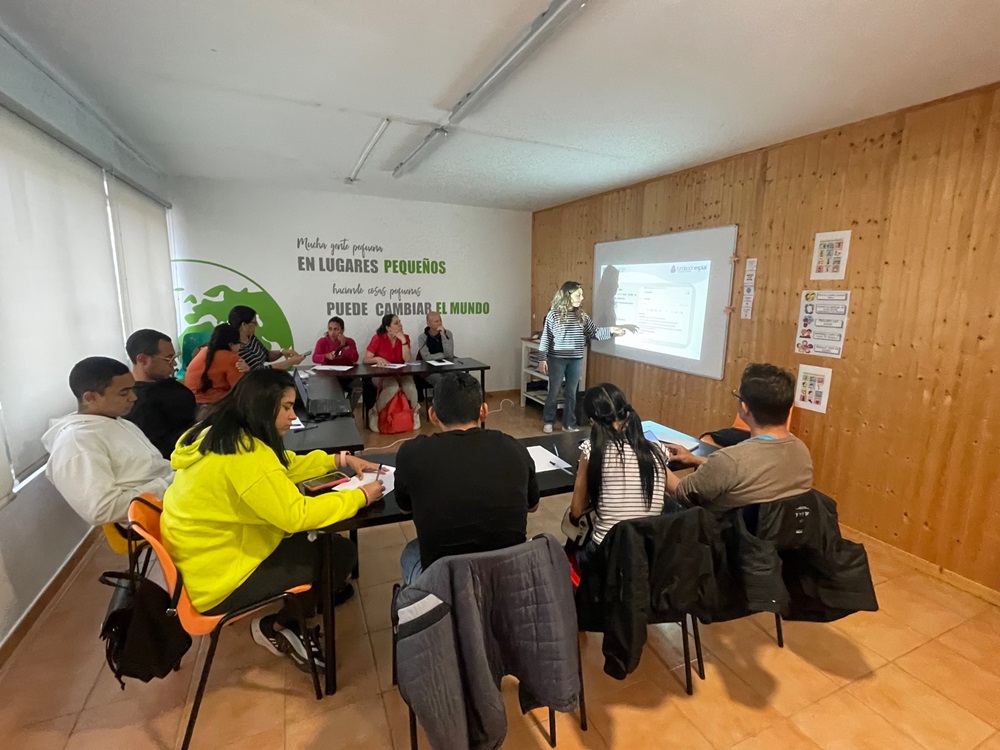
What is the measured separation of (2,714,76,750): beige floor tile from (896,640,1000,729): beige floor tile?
311cm

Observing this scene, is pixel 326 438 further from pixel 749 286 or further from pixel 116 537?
pixel 749 286

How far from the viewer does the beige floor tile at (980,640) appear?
1.94 metres

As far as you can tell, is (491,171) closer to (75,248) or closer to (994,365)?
(75,248)

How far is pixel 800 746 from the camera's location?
155 cm

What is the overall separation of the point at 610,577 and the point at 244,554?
1.17 m

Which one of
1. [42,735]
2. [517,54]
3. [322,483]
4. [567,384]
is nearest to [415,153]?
[517,54]

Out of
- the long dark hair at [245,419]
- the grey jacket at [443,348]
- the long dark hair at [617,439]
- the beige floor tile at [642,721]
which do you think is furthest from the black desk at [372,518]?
the grey jacket at [443,348]

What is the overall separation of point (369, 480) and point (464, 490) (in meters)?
0.59

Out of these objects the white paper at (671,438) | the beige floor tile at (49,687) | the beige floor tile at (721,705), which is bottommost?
the beige floor tile at (49,687)

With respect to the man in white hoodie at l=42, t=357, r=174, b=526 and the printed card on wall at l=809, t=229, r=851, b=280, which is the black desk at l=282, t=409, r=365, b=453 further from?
the printed card on wall at l=809, t=229, r=851, b=280

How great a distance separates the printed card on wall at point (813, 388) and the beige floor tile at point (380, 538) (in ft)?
8.75

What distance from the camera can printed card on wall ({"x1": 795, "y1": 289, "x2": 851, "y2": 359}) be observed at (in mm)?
2781

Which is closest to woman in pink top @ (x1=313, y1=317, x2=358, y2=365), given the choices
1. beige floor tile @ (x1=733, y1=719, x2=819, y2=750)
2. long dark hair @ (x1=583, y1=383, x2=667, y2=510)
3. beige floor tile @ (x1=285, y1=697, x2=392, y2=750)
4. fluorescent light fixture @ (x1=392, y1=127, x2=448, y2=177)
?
fluorescent light fixture @ (x1=392, y1=127, x2=448, y2=177)

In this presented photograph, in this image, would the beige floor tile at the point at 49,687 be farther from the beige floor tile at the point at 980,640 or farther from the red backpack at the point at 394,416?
the beige floor tile at the point at 980,640
